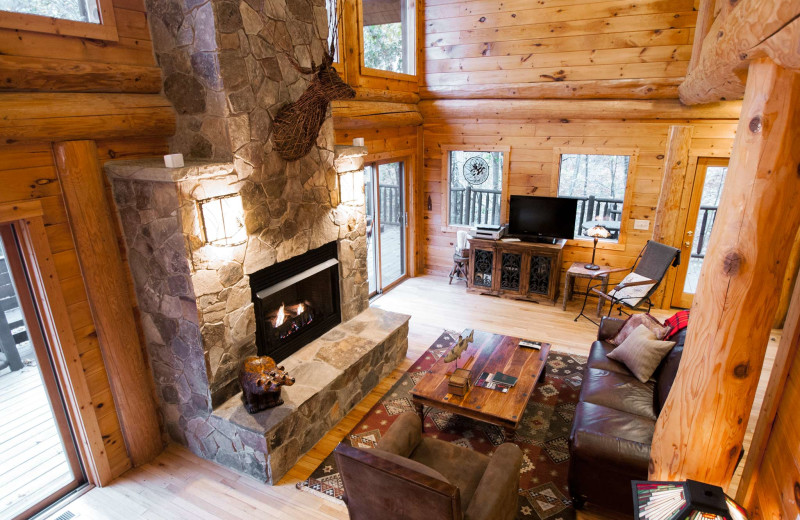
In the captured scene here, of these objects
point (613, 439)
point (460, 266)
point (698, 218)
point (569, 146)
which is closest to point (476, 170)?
point (569, 146)

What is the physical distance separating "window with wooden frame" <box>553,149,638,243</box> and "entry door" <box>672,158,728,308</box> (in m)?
0.70

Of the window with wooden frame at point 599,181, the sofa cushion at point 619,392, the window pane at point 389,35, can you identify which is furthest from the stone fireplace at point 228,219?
the window with wooden frame at point 599,181

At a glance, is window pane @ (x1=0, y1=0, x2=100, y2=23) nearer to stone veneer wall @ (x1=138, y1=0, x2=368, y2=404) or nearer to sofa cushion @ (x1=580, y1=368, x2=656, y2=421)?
stone veneer wall @ (x1=138, y1=0, x2=368, y2=404)

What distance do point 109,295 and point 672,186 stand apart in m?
5.67

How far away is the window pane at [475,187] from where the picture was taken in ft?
20.9

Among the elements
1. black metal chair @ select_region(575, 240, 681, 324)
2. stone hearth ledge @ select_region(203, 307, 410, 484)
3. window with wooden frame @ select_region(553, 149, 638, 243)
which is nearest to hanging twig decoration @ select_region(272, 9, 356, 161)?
stone hearth ledge @ select_region(203, 307, 410, 484)

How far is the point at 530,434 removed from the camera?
3.56 m

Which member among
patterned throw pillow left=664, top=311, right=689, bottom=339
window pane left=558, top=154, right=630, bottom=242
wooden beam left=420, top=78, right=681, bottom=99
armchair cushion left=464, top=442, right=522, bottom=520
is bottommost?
armchair cushion left=464, top=442, right=522, bottom=520

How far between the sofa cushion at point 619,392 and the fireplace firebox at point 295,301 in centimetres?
237

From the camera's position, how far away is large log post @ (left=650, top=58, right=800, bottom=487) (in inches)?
61.4

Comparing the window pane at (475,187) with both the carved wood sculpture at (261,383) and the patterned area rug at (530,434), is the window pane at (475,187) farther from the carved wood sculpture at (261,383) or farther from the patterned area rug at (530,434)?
the carved wood sculpture at (261,383)

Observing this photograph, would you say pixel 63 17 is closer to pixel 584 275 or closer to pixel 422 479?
pixel 422 479

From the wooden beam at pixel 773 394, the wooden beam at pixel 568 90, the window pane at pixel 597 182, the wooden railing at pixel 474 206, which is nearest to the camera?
the wooden beam at pixel 773 394

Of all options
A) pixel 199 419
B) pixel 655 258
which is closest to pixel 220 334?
pixel 199 419
